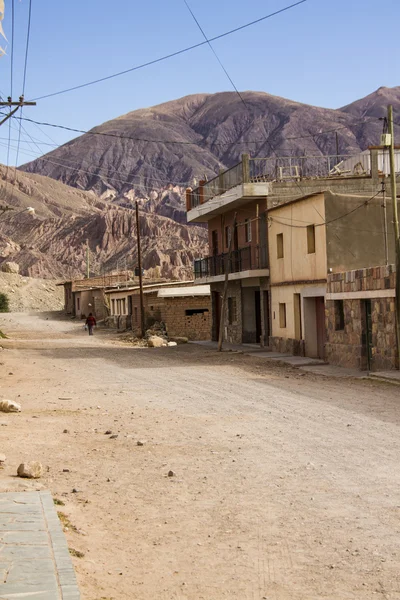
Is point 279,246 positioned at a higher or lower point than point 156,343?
higher

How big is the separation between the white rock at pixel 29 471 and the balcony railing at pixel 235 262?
25.1 metres

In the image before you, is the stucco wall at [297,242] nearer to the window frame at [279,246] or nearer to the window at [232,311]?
the window frame at [279,246]

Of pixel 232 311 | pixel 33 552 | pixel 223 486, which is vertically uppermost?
pixel 232 311

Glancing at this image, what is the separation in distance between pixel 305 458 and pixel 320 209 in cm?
1756

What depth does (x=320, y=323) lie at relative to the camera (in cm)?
2859

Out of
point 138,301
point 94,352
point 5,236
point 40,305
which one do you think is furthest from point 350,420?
point 5,236

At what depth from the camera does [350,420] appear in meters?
13.3

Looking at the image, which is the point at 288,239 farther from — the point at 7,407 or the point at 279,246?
the point at 7,407

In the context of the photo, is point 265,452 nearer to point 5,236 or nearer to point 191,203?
point 191,203

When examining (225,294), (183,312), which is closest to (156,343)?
(183,312)

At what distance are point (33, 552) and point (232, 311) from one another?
3431 centimetres

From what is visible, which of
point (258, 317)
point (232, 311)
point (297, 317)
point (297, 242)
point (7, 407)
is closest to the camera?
point (7, 407)

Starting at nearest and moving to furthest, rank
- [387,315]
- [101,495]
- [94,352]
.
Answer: [101,495], [387,315], [94,352]

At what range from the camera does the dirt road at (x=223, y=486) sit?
19.4ft
